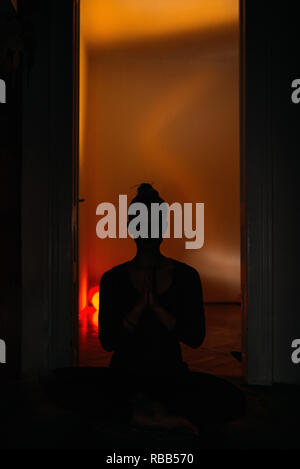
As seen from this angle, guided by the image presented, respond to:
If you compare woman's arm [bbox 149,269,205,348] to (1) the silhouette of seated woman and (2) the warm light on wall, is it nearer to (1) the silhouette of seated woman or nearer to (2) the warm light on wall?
(1) the silhouette of seated woman

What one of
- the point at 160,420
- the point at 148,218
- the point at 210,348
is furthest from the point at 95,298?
the point at 160,420

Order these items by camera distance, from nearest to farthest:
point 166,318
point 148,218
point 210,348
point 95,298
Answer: point 148,218 < point 166,318 < point 210,348 < point 95,298

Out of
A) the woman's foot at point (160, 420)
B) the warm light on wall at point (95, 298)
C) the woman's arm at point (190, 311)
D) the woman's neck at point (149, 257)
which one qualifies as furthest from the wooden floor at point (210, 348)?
the woman's foot at point (160, 420)

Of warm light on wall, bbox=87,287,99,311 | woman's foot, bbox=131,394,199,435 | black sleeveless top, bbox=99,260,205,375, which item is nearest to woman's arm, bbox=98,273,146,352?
black sleeveless top, bbox=99,260,205,375

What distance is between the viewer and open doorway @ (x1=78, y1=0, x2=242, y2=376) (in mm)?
5117

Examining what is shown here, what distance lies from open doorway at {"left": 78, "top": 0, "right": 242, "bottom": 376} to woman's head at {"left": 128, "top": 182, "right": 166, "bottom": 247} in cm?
333

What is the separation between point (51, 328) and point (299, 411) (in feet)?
4.13

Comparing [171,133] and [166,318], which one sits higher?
[171,133]

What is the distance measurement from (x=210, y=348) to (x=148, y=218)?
5.72 ft

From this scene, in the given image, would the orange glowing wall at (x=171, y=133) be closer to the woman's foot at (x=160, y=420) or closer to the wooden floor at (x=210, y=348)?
the wooden floor at (x=210, y=348)

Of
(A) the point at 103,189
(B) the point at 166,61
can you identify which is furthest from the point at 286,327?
(B) the point at 166,61

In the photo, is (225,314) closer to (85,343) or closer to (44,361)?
(85,343)

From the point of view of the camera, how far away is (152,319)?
5.71 feet

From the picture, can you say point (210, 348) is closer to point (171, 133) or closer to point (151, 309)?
point (151, 309)
